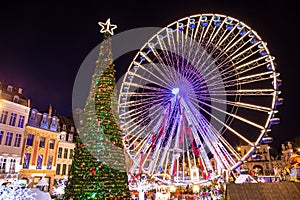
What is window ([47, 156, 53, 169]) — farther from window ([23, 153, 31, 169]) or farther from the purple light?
the purple light

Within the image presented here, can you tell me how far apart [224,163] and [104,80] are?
1173cm

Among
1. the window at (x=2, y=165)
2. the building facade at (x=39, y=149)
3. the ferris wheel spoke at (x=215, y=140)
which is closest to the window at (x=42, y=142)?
the building facade at (x=39, y=149)

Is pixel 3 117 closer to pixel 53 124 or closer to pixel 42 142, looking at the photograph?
pixel 42 142

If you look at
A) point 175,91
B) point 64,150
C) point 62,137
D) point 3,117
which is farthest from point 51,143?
point 175,91

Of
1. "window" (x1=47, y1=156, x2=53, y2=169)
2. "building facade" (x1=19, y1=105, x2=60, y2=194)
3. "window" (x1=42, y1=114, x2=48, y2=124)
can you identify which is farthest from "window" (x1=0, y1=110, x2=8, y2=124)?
"window" (x1=47, y1=156, x2=53, y2=169)

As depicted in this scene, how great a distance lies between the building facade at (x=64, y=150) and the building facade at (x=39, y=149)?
4.68ft

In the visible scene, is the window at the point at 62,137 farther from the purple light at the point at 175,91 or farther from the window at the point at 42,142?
the purple light at the point at 175,91

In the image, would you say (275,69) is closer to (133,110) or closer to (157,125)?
(157,125)

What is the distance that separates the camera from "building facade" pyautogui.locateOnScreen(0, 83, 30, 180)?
870 inches

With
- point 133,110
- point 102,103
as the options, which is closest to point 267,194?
point 102,103

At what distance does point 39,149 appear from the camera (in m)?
26.4

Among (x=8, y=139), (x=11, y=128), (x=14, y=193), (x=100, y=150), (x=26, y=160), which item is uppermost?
(x=11, y=128)

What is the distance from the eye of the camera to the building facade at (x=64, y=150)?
29.7 metres

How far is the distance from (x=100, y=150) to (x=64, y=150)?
24.9 metres
